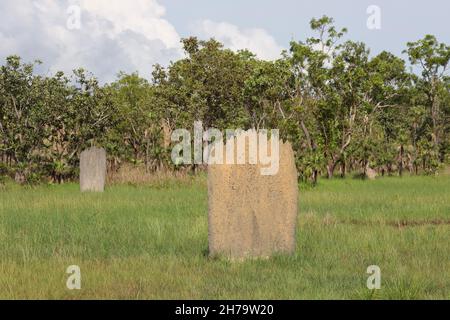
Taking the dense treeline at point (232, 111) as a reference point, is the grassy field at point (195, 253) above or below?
below

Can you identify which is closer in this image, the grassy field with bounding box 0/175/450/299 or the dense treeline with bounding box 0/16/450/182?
the grassy field with bounding box 0/175/450/299

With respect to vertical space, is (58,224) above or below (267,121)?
below

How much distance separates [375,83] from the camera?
32219 millimetres

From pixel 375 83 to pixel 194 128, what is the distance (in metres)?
8.87

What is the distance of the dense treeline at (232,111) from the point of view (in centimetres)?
2894

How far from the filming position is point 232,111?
35.8 meters

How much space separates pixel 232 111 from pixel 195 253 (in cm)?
2478

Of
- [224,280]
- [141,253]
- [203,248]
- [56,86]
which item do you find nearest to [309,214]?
Answer: [203,248]

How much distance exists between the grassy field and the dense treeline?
9.77m

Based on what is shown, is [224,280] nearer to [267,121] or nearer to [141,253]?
[141,253]

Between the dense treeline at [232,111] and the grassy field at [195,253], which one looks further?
the dense treeline at [232,111]

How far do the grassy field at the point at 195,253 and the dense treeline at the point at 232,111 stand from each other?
977cm

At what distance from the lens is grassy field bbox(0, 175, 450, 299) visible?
8727 mm

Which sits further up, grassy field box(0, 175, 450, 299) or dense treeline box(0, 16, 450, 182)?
dense treeline box(0, 16, 450, 182)
